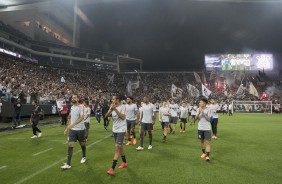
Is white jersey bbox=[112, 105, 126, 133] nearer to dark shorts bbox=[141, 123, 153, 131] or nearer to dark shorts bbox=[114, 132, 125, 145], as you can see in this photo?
dark shorts bbox=[114, 132, 125, 145]

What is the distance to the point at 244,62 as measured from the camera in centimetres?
6931

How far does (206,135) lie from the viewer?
10.5m

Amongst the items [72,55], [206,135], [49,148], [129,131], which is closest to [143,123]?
[129,131]

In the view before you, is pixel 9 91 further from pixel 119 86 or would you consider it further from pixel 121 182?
pixel 119 86

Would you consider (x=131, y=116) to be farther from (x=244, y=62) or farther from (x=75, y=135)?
(x=244, y=62)

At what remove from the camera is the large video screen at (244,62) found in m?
69.2

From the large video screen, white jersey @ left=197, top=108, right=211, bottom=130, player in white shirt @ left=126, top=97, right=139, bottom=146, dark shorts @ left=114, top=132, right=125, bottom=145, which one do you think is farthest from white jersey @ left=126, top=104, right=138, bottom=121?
the large video screen

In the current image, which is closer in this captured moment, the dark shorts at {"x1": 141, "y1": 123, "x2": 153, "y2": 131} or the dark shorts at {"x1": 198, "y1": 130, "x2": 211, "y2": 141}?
the dark shorts at {"x1": 198, "y1": 130, "x2": 211, "y2": 141}

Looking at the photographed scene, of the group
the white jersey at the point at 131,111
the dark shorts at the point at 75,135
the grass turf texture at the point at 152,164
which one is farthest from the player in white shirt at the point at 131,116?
the dark shorts at the point at 75,135

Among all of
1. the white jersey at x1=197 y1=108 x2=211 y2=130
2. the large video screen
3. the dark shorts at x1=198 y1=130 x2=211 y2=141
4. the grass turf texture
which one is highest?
the large video screen

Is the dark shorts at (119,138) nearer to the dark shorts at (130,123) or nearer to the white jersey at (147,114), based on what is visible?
the white jersey at (147,114)

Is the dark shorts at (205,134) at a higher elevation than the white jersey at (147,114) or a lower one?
lower

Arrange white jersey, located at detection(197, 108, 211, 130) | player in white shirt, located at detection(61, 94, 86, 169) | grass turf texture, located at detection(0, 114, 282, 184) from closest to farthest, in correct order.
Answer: grass turf texture, located at detection(0, 114, 282, 184)
player in white shirt, located at detection(61, 94, 86, 169)
white jersey, located at detection(197, 108, 211, 130)

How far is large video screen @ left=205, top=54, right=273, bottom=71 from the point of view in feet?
227
